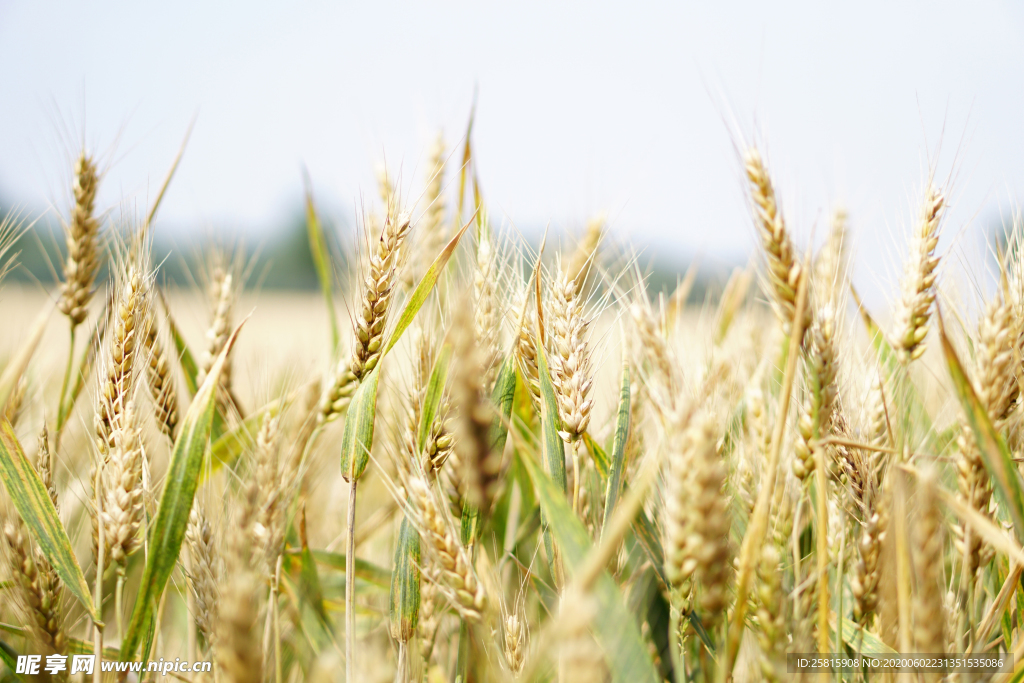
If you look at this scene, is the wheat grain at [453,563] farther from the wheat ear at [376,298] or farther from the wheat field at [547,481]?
the wheat ear at [376,298]

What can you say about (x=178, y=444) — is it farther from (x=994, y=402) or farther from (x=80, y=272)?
(x=994, y=402)

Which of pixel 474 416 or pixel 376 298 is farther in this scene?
pixel 376 298

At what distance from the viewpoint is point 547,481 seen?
27.0 inches

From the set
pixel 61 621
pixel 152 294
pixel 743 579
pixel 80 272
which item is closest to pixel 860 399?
pixel 743 579

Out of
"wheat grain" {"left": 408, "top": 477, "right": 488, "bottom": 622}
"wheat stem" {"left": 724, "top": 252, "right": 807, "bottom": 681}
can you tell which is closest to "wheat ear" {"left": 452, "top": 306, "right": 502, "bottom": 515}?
"wheat grain" {"left": 408, "top": 477, "right": 488, "bottom": 622}

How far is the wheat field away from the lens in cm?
66

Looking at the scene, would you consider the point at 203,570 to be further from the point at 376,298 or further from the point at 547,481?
the point at 547,481

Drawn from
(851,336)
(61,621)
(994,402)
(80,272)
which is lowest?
(61,621)

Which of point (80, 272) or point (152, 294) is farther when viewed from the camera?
point (80, 272)

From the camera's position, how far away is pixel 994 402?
855 mm

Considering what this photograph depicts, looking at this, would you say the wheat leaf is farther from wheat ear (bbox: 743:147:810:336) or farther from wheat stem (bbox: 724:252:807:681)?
wheat ear (bbox: 743:147:810:336)

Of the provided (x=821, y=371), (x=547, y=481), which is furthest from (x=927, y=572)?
(x=547, y=481)

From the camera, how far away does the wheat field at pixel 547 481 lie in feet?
2.15

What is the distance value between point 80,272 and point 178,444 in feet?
2.57
